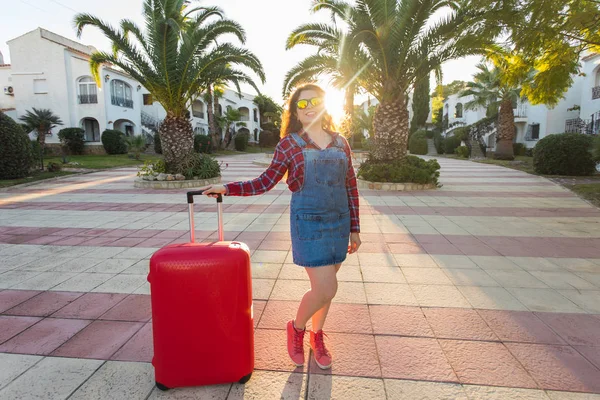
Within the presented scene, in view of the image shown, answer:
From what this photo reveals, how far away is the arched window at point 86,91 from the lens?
27.2 meters

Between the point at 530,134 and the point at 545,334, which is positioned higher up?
the point at 530,134

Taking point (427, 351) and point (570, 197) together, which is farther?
point (570, 197)

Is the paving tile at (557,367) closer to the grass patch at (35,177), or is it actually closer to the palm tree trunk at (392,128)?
the palm tree trunk at (392,128)

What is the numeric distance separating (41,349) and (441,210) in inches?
277

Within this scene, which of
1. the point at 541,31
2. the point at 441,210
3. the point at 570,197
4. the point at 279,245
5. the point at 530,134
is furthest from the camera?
the point at 530,134

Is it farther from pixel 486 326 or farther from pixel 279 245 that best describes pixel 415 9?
pixel 486 326

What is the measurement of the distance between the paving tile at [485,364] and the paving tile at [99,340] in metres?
2.31

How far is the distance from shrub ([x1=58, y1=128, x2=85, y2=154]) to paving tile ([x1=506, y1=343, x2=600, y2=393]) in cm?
2900

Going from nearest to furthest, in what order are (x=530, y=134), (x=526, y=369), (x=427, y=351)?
(x=526, y=369) < (x=427, y=351) < (x=530, y=134)

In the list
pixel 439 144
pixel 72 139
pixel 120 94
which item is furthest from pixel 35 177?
pixel 439 144

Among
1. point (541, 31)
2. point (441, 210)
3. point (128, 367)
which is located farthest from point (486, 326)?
point (541, 31)

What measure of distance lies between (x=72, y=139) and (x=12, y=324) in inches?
1048

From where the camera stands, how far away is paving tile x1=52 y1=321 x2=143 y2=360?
8.27 feet

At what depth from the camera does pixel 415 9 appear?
9.36 metres
